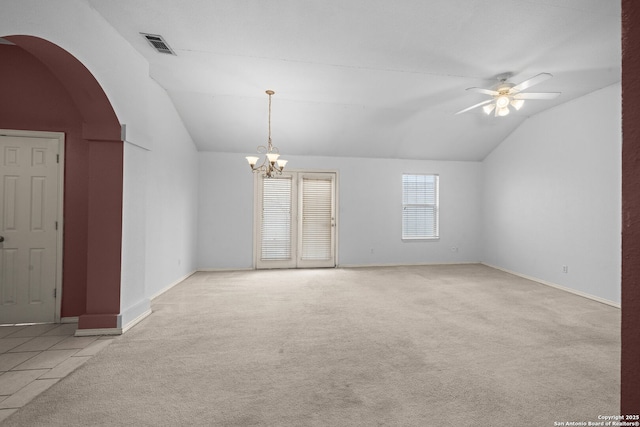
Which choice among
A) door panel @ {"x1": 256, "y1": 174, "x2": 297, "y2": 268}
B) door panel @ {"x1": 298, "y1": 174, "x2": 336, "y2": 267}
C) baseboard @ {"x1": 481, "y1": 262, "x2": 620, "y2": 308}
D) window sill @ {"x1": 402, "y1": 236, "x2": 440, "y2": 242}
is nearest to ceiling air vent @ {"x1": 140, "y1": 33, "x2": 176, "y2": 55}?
door panel @ {"x1": 256, "y1": 174, "x2": 297, "y2": 268}

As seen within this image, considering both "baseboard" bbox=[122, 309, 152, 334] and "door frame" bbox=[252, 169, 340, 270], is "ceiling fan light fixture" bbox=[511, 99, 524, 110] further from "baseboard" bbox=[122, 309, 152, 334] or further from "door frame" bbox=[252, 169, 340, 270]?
"baseboard" bbox=[122, 309, 152, 334]

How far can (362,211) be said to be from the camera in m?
6.88

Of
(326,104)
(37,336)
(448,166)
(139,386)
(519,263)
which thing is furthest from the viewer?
(448,166)

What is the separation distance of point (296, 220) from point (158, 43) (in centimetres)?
414

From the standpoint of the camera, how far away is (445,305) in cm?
408

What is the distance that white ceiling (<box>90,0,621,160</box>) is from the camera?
2680 millimetres

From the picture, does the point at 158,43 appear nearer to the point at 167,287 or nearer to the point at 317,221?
the point at 167,287

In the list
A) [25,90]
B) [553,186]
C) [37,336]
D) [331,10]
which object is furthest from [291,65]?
[553,186]

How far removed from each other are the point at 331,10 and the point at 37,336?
4.25m

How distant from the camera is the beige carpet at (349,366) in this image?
188 centimetres

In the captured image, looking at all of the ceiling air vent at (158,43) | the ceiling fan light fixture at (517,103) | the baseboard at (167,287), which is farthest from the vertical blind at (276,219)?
the ceiling fan light fixture at (517,103)

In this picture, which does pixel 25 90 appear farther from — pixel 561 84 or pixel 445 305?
pixel 561 84

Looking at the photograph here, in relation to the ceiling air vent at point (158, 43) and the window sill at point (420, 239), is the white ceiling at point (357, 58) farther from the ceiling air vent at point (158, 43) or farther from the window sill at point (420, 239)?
the window sill at point (420, 239)

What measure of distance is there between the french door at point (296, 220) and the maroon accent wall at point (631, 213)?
20.1 ft
